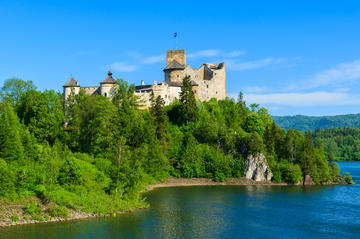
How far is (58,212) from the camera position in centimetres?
3988

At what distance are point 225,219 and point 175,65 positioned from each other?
51956 mm

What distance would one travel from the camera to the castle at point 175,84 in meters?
79.7

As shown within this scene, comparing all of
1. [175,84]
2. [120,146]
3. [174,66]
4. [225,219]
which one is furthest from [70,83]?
[225,219]

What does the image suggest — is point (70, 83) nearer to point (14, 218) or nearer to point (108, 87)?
point (108, 87)

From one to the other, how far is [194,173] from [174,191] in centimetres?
1361

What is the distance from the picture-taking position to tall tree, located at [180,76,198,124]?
79312mm

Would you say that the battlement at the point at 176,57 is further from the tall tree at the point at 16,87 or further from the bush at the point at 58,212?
the bush at the point at 58,212

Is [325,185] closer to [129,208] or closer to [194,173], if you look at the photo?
[194,173]

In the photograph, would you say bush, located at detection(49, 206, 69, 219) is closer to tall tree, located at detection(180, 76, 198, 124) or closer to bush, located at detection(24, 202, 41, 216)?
bush, located at detection(24, 202, 41, 216)

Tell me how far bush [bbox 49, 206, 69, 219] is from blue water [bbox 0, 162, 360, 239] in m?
1.67

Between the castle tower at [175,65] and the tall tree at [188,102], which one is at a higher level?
the castle tower at [175,65]

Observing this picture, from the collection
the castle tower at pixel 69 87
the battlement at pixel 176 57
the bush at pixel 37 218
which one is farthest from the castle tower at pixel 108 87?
the bush at pixel 37 218

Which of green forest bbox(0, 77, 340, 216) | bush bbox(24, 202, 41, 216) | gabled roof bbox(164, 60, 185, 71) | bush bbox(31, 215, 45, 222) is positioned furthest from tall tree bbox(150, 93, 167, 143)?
bush bbox(31, 215, 45, 222)

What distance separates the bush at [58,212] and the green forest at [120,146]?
11cm
